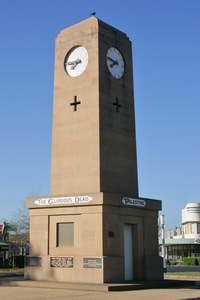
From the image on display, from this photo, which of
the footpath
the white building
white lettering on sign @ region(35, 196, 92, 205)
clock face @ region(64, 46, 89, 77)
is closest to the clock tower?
clock face @ region(64, 46, 89, 77)

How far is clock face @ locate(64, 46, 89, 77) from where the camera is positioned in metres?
25.6

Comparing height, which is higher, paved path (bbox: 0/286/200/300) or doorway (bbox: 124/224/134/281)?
doorway (bbox: 124/224/134/281)

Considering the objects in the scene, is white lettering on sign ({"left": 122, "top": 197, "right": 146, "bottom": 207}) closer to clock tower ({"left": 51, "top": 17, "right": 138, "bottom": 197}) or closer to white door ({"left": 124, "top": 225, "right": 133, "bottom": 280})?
clock tower ({"left": 51, "top": 17, "right": 138, "bottom": 197})

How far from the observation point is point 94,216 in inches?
896

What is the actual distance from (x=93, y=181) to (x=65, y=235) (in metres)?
3.04

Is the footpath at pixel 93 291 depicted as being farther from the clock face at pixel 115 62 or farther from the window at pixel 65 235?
the clock face at pixel 115 62

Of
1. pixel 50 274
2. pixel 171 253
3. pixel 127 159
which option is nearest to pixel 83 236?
pixel 50 274

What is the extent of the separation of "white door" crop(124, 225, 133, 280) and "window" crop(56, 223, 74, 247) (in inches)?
110

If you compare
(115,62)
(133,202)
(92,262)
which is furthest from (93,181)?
(115,62)

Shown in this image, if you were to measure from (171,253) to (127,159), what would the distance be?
6787 centimetres

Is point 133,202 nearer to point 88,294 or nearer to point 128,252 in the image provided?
point 128,252

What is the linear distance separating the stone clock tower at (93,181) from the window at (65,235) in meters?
0.05

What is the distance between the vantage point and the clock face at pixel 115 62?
25.8 m

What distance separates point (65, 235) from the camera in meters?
23.9
